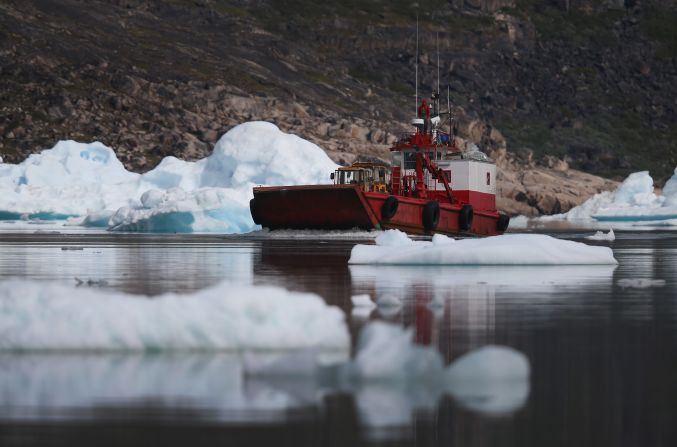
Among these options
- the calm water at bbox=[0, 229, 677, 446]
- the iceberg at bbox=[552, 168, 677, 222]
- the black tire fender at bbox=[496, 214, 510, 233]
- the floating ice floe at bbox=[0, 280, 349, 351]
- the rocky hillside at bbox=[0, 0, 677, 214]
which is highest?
the rocky hillside at bbox=[0, 0, 677, 214]

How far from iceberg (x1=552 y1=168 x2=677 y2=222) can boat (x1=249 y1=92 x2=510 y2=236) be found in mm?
31866

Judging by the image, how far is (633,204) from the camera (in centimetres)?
8975

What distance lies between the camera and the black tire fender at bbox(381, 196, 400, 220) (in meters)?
47.6

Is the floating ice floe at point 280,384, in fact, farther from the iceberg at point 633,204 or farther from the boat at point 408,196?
the iceberg at point 633,204

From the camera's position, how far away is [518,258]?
77.3 feet

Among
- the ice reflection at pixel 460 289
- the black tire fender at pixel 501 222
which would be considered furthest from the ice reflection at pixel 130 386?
the black tire fender at pixel 501 222

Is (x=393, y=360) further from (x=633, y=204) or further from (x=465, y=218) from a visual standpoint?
(x=633, y=204)

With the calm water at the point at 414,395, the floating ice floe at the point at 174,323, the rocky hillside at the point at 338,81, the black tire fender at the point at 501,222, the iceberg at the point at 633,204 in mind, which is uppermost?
the rocky hillside at the point at 338,81

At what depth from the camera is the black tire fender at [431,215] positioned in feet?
160

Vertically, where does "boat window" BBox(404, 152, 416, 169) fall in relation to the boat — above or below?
above

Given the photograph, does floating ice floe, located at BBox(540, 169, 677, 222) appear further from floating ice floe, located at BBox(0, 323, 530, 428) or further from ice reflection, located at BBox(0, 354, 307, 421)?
floating ice floe, located at BBox(0, 323, 530, 428)

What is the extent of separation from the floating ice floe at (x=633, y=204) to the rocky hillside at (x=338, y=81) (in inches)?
485

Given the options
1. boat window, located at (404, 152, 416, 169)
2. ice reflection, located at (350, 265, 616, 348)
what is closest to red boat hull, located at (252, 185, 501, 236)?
boat window, located at (404, 152, 416, 169)

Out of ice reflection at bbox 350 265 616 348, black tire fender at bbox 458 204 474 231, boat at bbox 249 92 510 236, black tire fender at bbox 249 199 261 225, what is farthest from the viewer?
black tire fender at bbox 458 204 474 231
